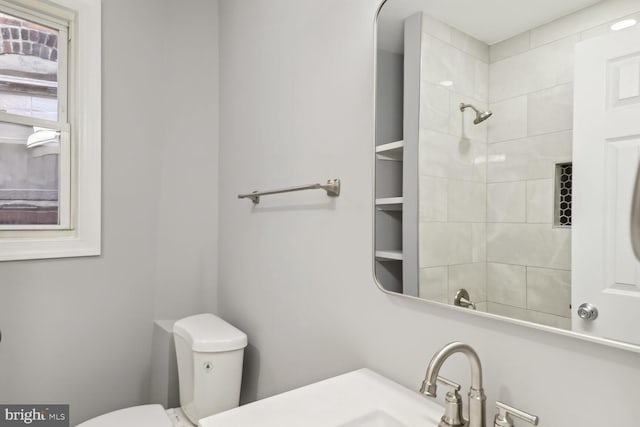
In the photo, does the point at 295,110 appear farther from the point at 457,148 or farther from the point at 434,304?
the point at 434,304

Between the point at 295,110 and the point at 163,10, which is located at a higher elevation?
the point at 163,10

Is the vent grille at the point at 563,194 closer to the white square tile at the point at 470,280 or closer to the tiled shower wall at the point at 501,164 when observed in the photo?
the tiled shower wall at the point at 501,164

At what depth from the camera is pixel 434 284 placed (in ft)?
A: 2.78

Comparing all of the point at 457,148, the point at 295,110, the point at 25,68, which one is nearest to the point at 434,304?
the point at 457,148

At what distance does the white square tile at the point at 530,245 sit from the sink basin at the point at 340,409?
363mm

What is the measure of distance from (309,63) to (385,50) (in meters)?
0.39

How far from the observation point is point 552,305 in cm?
65

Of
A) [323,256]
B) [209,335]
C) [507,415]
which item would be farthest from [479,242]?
[209,335]

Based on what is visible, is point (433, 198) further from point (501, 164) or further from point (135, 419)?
point (135, 419)

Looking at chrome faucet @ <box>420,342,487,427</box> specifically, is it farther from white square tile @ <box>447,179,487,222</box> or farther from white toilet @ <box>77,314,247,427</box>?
white toilet @ <box>77,314,247,427</box>

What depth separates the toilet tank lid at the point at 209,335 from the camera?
1.45m

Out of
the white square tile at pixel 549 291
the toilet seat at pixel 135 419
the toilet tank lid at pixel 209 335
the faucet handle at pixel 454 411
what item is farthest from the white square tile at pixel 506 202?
the toilet seat at pixel 135 419

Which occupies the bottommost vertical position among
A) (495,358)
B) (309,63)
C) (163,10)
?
(495,358)

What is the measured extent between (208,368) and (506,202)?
4.11 ft
